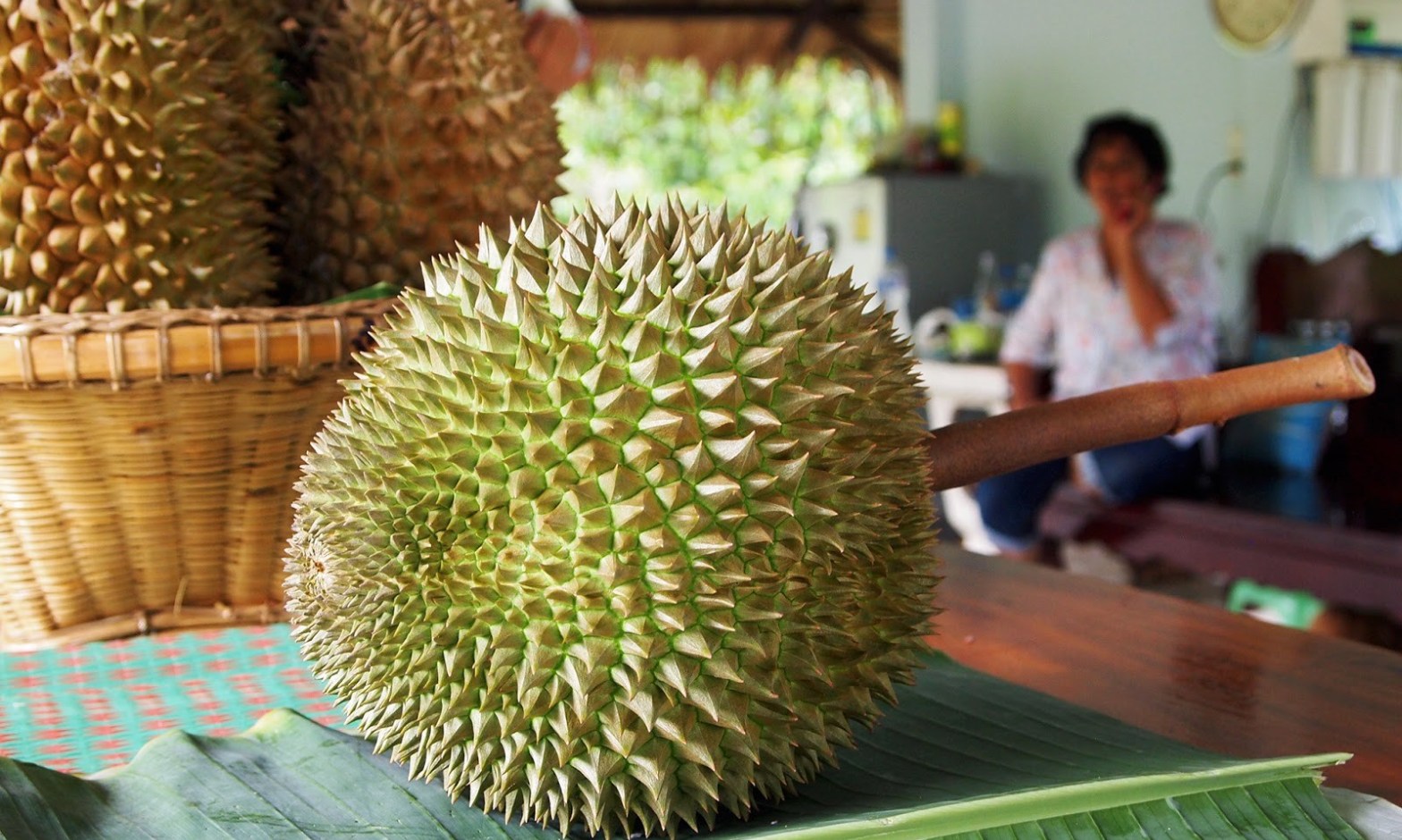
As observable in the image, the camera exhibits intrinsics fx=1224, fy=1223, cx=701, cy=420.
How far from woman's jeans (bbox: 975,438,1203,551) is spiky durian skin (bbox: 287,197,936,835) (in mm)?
2728

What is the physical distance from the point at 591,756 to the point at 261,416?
1.62ft

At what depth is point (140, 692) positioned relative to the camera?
877 mm

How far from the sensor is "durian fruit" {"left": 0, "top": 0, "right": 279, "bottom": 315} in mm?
901

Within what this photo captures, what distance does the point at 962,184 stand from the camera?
527 centimetres

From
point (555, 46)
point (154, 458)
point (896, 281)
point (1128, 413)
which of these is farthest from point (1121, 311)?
point (154, 458)

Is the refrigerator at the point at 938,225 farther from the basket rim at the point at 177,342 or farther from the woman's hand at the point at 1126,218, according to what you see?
the basket rim at the point at 177,342

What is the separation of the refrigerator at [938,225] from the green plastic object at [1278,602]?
2396mm

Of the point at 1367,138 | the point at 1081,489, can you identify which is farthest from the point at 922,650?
the point at 1367,138

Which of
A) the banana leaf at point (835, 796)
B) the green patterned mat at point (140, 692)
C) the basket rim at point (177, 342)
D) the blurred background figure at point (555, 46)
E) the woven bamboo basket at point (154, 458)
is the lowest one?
the green patterned mat at point (140, 692)

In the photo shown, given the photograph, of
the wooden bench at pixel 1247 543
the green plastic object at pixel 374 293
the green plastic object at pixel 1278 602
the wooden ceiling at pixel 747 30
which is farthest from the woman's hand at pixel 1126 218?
the wooden ceiling at pixel 747 30

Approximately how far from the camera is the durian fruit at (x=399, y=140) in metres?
1.03

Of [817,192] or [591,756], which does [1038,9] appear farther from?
[591,756]

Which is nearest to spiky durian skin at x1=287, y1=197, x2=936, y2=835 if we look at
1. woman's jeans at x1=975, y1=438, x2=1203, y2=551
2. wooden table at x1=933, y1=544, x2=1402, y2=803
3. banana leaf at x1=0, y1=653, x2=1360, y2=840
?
banana leaf at x1=0, y1=653, x2=1360, y2=840

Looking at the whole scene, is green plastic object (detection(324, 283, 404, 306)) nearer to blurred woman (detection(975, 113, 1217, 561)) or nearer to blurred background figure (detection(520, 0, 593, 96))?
blurred background figure (detection(520, 0, 593, 96))
